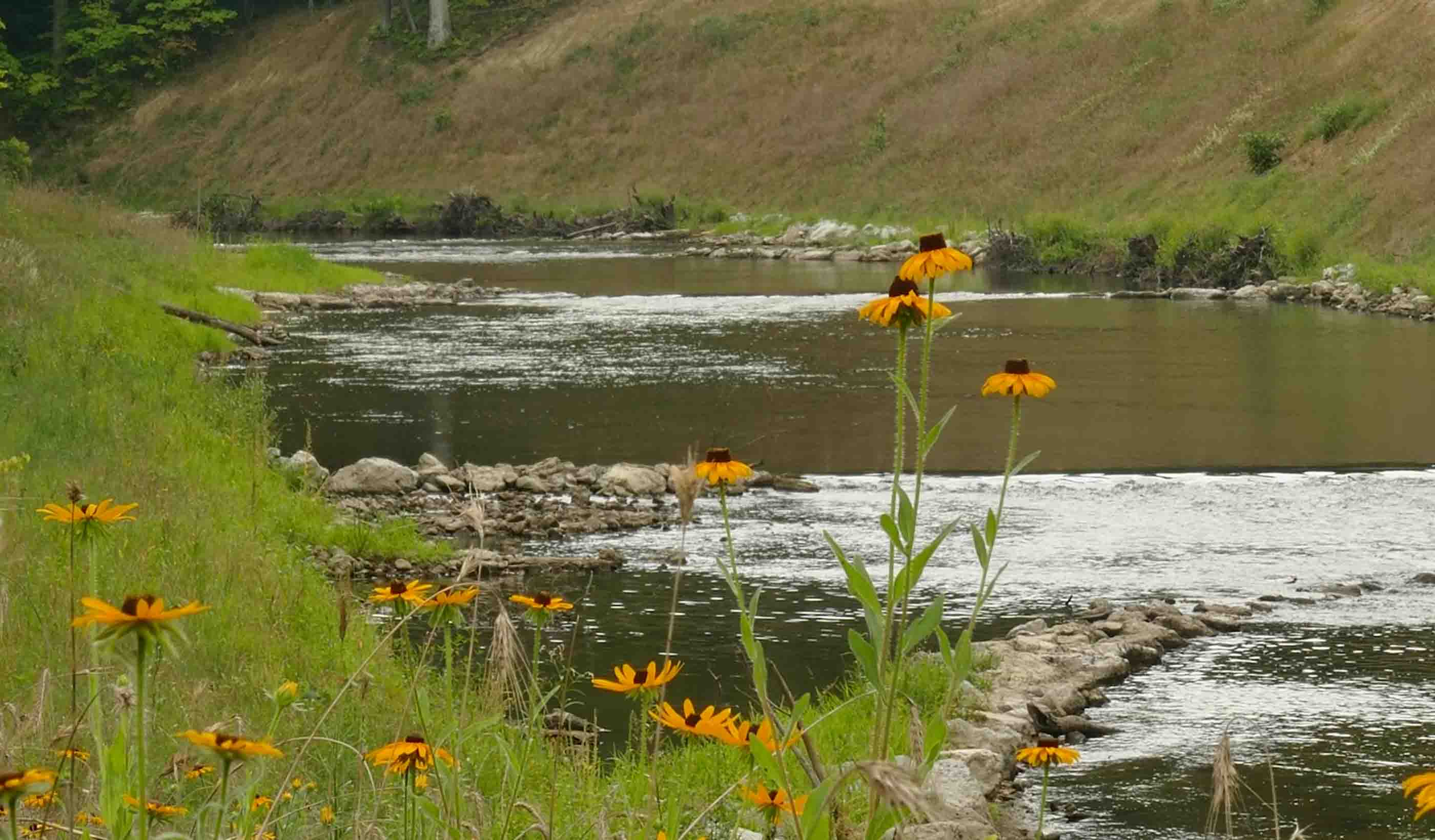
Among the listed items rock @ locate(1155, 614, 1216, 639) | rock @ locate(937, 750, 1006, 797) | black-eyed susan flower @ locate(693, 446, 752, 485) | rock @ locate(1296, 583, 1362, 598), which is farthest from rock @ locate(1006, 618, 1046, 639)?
black-eyed susan flower @ locate(693, 446, 752, 485)

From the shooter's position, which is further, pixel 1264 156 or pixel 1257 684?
pixel 1264 156

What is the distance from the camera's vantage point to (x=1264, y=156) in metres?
43.3

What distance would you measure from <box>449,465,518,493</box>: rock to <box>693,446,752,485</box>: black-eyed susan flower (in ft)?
42.5

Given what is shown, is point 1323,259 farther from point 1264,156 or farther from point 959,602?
point 959,602

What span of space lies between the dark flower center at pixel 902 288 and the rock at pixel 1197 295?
33.5 metres

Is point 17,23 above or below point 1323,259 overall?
above

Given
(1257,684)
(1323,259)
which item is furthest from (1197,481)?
(1323,259)

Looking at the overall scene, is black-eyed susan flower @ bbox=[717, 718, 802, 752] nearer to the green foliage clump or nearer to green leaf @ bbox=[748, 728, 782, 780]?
green leaf @ bbox=[748, 728, 782, 780]

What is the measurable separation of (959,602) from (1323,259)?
26105 mm

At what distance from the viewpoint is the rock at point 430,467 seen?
1698cm

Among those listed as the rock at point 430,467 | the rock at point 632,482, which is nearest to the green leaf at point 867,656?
the rock at point 632,482

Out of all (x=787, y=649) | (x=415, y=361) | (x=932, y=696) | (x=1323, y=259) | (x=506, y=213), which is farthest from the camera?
(x=506, y=213)

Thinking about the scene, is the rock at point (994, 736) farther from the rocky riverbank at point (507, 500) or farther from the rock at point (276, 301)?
the rock at point (276, 301)

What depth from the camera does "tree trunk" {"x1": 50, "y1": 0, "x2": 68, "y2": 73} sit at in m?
77.9
